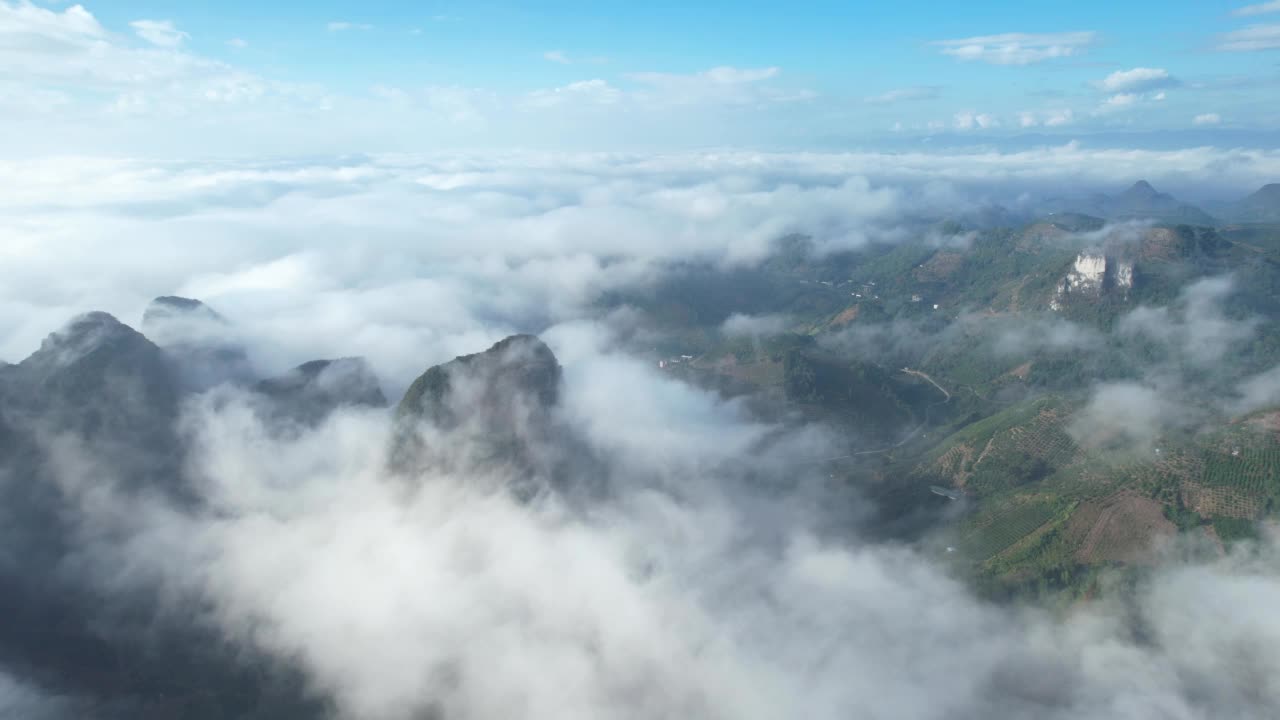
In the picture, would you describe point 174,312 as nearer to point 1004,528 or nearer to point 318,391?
point 318,391

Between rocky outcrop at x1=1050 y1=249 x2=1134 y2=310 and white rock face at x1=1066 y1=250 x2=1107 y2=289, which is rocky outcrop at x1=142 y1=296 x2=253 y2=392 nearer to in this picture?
rocky outcrop at x1=1050 y1=249 x2=1134 y2=310

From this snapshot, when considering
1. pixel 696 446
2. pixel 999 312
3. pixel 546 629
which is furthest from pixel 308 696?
pixel 999 312

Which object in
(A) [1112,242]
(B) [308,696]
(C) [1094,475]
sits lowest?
(B) [308,696]

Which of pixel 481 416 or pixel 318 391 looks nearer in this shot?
pixel 481 416

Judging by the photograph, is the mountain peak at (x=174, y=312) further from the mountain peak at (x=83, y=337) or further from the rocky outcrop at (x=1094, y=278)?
the rocky outcrop at (x=1094, y=278)

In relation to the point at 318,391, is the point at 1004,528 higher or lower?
lower

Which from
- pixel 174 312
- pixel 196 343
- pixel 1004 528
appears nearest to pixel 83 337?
pixel 196 343

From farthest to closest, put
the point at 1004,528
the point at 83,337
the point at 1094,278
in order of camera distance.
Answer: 1. the point at 1094,278
2. the point at 83,337
3. the point at 1004,528

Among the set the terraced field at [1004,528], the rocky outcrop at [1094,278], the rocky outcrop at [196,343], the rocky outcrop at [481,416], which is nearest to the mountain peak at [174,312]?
the rocky outcrop at [196,343]

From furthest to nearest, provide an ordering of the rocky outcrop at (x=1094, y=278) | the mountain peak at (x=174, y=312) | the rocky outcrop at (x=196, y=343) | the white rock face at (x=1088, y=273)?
the white rock face at (x=1088, y=273), the rocky outcrop at (x=1094, y=278), the mountain peak at (x=174, y=312), the rocky outcrop at (x=196, y=343)

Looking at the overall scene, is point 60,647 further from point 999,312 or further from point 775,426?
point 999,312

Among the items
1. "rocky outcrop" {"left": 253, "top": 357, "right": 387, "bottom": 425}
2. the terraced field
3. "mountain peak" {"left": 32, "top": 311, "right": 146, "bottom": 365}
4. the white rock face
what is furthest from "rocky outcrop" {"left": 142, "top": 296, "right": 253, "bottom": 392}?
the white rock face
